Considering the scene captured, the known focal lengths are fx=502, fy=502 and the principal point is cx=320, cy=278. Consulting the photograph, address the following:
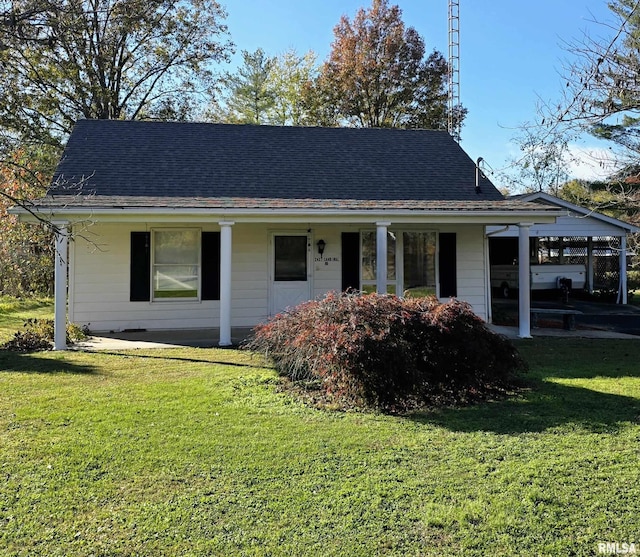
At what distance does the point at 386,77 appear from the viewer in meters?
29.4

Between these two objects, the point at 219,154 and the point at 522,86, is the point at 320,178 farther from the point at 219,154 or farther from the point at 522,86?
the point at 522,86

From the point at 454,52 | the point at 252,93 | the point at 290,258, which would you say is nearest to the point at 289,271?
the point at 290,258

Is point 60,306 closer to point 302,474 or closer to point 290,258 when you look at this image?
point 290,258

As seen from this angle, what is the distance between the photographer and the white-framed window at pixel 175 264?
442 inches

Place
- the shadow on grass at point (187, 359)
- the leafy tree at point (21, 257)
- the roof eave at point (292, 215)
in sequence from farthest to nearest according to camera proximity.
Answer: the leafy tree at point (21, 257) → the roof eave at point (292, 215) → the shadow on grass at point (187, 359)

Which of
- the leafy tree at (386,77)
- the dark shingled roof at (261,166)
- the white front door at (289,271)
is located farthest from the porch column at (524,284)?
the leafy tree at (386,77)

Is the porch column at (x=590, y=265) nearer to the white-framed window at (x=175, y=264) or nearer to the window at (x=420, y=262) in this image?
the window at (x=420, y=262)

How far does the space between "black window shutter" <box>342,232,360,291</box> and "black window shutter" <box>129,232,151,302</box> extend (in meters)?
4.42

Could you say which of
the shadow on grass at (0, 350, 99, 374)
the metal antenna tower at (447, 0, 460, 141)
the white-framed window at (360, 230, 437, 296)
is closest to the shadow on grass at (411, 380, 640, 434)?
the shadow on grass at (0, 350, 99, 374)

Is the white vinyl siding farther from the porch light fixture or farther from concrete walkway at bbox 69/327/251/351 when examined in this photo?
concrete walkway at bbox 69/327/251/351

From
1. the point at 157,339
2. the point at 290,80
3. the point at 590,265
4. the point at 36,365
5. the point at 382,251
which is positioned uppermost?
the point at 290,80

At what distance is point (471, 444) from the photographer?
426cm

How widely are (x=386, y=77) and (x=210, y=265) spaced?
22.3 m

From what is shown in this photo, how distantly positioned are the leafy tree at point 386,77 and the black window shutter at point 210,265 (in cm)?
2065
